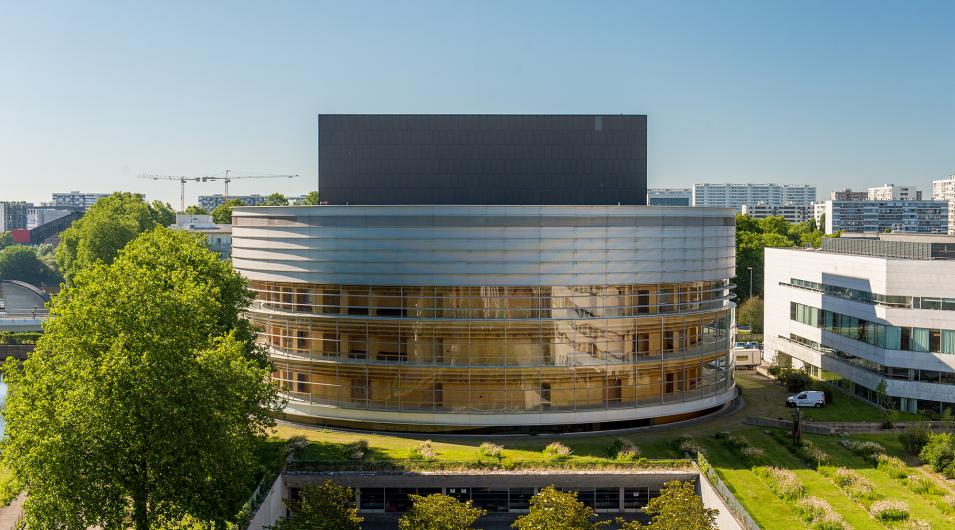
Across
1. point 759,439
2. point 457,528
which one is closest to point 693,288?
point 759,439

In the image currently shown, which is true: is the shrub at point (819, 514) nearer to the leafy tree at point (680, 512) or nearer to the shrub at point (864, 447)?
the leafy tree at point (680, 512)

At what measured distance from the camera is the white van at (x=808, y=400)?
60594mm

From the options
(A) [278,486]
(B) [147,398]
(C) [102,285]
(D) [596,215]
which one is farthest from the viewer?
(D) [596,215]

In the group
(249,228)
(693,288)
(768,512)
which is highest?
(249,228)

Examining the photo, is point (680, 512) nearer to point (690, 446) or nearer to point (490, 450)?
point (690, 446)

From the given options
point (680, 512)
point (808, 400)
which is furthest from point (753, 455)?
point (808, 400)

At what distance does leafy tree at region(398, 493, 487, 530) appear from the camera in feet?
115

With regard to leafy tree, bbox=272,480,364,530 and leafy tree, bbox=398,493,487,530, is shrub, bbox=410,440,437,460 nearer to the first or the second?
leafy tree, bbox=272,480,364,530

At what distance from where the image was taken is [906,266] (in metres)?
58.4

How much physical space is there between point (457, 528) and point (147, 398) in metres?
13.8

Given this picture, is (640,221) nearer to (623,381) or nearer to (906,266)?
(623,381)

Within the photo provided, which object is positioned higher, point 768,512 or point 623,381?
point 623,381

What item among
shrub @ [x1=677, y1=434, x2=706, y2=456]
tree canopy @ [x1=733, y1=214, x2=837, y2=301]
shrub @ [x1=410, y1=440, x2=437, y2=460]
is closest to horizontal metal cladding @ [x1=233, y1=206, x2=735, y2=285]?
shrub @ [x1=410, y1=440, x2=437, y2=460]

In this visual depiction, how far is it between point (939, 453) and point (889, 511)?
9.90m
